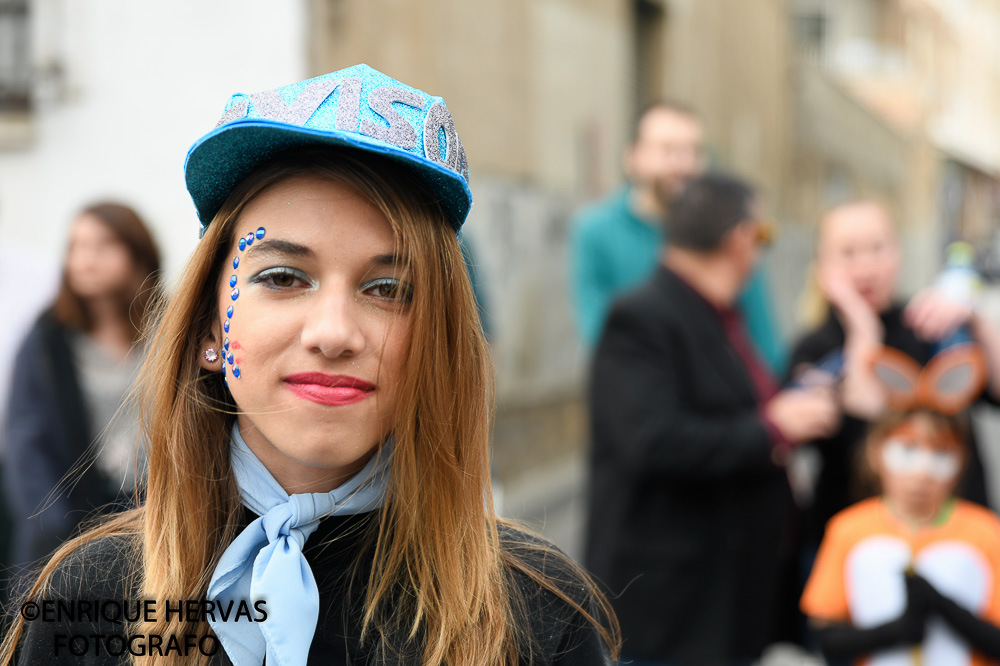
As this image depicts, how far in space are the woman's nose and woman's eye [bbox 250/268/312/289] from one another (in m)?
0.05

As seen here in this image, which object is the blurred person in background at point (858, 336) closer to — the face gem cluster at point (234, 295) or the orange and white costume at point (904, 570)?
the orange and white costume at point (904, 570)

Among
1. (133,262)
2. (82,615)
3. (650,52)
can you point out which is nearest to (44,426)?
(133,262)

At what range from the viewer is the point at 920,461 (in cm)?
309

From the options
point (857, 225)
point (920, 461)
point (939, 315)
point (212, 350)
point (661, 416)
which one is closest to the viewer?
point (212, 350)

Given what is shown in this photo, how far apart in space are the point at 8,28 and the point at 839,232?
15.3ft

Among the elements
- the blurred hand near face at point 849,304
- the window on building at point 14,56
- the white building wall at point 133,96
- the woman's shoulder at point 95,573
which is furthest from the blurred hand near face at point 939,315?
the window on building at point 14,56

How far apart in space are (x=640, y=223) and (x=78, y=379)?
243 centimetres

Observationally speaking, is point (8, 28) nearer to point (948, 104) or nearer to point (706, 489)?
point (706, 489)

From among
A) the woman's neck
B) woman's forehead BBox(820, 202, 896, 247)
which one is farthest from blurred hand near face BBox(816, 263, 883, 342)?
the woman's neck

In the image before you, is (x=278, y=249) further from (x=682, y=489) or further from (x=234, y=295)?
(x=682, y=489)

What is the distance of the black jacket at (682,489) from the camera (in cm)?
320

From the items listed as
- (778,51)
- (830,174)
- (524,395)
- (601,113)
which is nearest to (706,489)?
(524,395)

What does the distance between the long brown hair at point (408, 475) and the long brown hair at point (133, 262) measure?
8.11ft

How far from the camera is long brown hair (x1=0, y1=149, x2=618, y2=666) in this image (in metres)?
1.46
